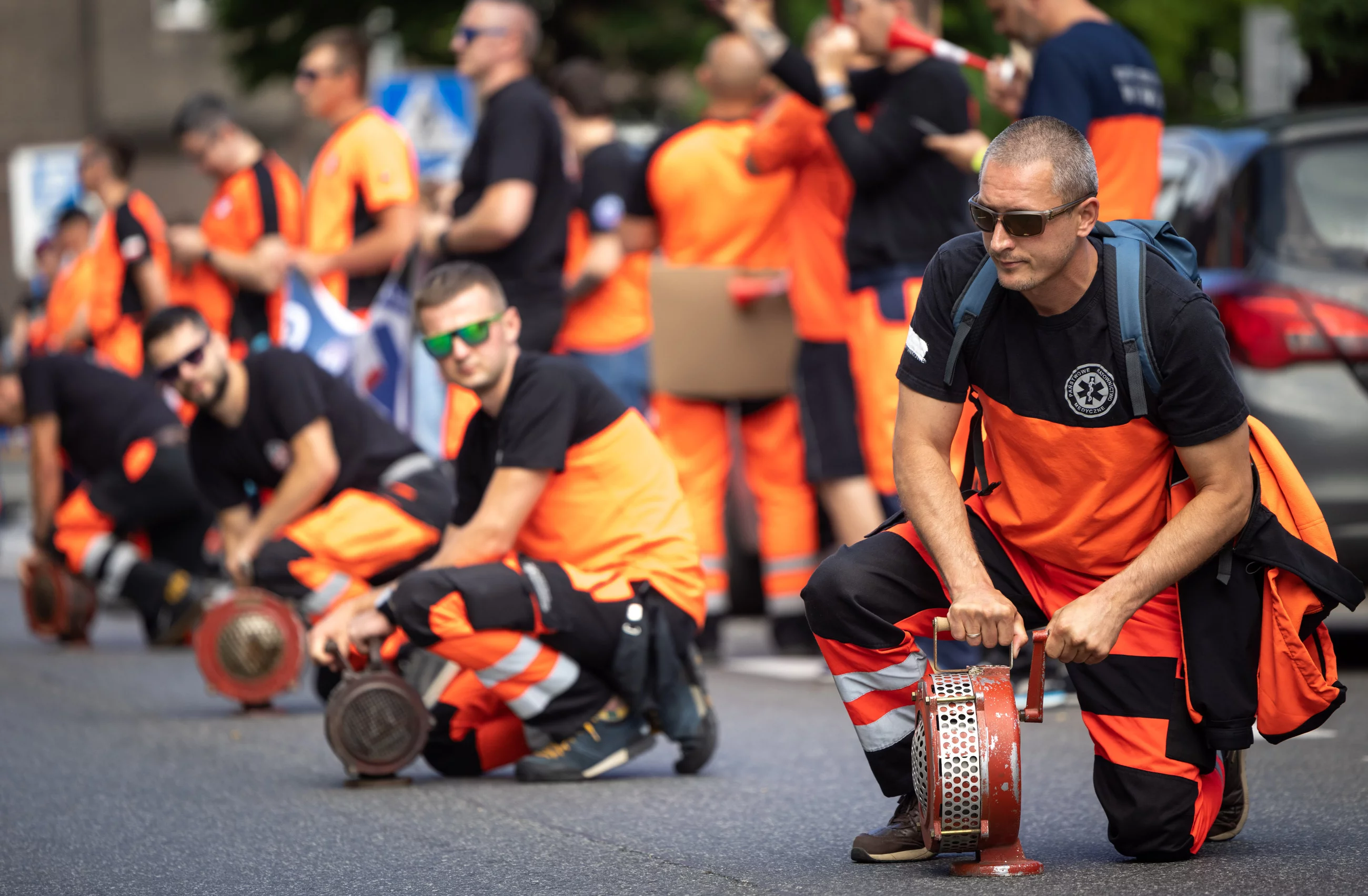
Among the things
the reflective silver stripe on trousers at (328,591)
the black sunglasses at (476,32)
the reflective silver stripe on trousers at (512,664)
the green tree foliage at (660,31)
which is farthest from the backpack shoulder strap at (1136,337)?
the green tree foliage at (660,31)

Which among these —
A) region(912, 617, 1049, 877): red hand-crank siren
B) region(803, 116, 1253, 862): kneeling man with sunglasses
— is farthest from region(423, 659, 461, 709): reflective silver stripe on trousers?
region(912, 617, 1049, 877): red hand-crank siren

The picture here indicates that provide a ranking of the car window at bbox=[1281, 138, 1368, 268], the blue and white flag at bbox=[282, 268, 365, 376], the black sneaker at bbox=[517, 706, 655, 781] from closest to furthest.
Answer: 1. the black sneaker at bbox=[517, 706, 655, 781]
2. the car window at bbox=[1281, 138, 1368, 268]
3. the blue and white flag at bbox=[282, 268, 365, 376]

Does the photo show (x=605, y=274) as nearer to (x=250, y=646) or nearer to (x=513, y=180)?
(x=513, y=180)

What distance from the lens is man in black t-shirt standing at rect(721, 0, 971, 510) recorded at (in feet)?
22.8

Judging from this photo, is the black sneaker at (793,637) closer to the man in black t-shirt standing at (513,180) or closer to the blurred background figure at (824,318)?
the blurred background figure at (824,318)

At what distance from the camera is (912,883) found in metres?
4.14

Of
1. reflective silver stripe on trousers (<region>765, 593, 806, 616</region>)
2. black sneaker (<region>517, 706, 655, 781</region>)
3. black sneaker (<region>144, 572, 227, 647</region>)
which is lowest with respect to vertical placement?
black sneaker (<region>144, 572, 227, 647</region>)

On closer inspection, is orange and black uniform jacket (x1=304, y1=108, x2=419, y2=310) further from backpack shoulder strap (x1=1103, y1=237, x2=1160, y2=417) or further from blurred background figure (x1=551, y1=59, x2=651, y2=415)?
backpack shoulder strap (x1=1103, y1=237, x2=1160, y2=417)

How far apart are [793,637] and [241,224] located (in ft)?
11.4

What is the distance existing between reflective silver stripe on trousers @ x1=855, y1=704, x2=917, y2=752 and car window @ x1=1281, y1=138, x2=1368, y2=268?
3117 millimetres

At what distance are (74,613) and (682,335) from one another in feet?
11.2

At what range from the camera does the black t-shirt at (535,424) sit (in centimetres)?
565

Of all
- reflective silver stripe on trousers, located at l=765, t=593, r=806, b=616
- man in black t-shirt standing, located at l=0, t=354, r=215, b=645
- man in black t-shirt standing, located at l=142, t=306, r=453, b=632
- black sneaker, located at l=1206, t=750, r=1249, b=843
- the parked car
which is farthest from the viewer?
man in black t-shirt standing, located at l=0, t=354, r=215, b=645

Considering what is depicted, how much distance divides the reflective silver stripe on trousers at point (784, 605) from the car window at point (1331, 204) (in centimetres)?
236
